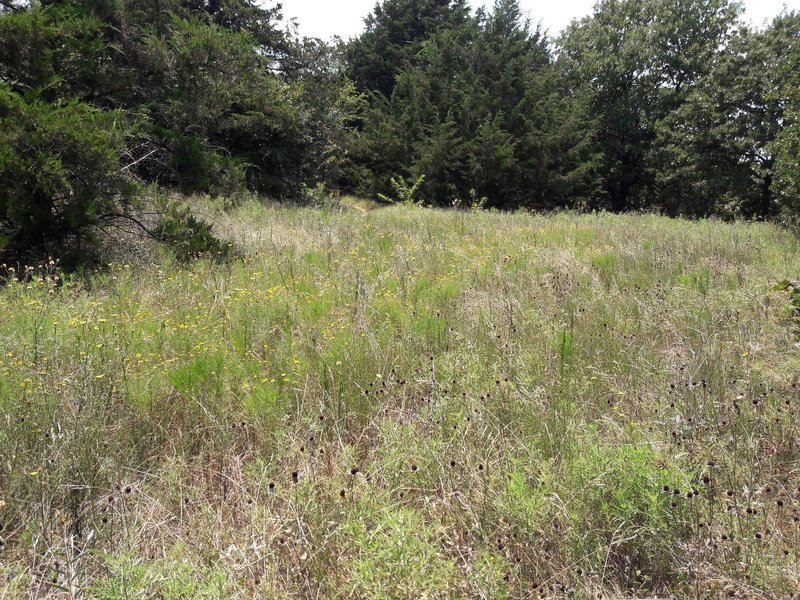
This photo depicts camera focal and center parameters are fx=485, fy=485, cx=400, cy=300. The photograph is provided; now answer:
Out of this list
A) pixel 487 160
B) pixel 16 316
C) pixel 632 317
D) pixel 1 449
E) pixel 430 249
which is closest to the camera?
pixel 1 449

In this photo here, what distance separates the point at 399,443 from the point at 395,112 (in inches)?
901

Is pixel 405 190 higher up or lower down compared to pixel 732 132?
lower down

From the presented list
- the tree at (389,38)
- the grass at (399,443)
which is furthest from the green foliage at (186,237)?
the tree at (389,38)

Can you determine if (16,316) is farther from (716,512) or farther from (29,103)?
(716,512)

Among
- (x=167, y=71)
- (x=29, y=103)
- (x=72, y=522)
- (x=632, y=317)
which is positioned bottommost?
(x=72, y=522)

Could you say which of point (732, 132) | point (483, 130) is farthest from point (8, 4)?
point (732, 132)

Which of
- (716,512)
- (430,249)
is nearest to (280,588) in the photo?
(716,512)

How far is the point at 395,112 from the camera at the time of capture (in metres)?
23.1

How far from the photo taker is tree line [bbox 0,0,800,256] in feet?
19.4

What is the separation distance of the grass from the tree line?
2.33 meters

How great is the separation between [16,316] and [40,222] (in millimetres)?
2670

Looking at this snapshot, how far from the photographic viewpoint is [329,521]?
1.99 meters

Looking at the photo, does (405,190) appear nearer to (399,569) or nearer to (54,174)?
(54,174)

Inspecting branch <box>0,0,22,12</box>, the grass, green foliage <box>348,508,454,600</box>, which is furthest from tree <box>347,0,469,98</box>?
green foliage <box>348,508,454,600</box>
